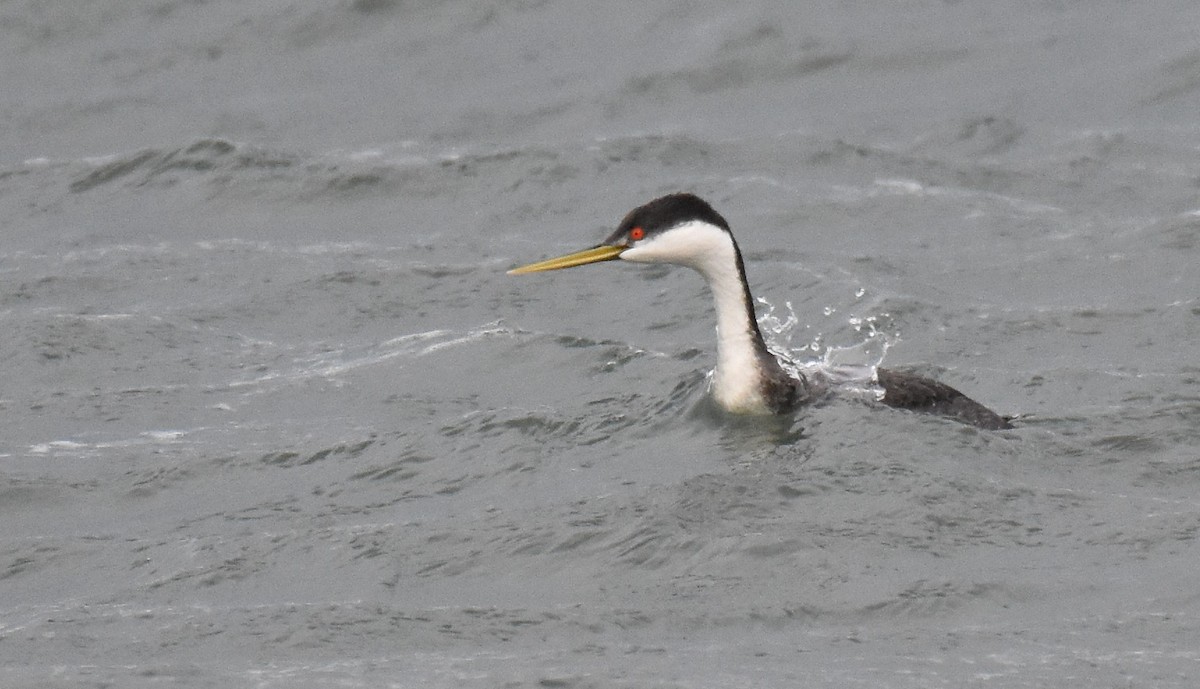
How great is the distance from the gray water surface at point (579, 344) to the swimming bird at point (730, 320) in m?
0.21

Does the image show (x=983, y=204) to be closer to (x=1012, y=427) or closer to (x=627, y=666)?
(x=1012, y=427)

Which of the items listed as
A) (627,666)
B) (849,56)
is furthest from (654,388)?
(849,56)

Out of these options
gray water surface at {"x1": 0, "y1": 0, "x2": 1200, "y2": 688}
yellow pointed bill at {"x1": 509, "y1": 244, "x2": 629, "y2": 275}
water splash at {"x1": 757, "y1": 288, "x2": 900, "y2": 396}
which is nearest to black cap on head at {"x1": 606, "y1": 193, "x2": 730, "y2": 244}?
yellow pointed bill at {"x1": 509, "y1": 244, "x2": 629, "y2": 275}

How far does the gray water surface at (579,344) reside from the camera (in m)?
7.95

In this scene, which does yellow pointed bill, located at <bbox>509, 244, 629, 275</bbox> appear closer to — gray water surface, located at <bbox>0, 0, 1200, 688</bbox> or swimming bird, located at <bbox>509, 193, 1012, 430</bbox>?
swimming bird, located at <bbox>509, 193, 1012, 430</bbox>

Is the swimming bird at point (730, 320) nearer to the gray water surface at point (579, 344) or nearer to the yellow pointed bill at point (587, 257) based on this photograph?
the yellow pointed bill at point (587, 257)

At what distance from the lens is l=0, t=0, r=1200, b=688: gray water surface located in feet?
26.1

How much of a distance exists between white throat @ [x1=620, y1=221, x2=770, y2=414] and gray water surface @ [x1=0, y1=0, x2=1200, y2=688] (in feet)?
A: 0.80

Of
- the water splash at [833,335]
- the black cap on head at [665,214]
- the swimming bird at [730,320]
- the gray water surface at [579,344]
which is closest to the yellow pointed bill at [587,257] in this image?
the swimming bird at [730,320]

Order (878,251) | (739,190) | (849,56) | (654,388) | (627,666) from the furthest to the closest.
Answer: (849,56), (739,190), (878,251), (654,388), (627,666)

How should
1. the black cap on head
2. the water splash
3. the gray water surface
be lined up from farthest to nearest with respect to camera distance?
the water splash → the black cap on head → the gray water surface

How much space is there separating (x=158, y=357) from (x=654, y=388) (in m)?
3.21

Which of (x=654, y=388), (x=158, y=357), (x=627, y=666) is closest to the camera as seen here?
(x=627, y=666)

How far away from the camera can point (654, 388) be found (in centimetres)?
1120
